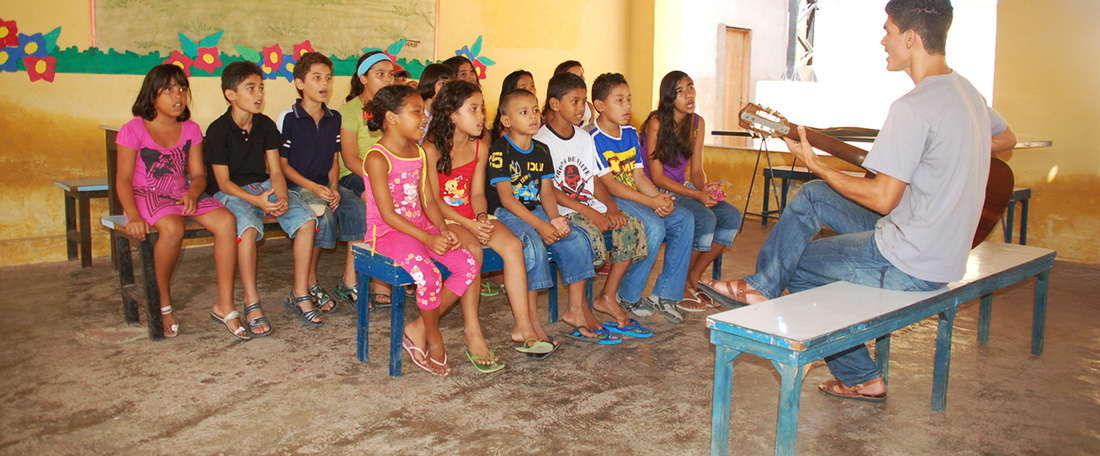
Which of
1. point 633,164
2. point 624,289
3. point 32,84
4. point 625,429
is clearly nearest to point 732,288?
point 625,429

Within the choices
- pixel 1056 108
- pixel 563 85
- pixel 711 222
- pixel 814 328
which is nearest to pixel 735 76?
pixel 1056 108

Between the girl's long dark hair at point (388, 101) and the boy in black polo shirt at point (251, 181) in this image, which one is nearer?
the girl's long dark hair at point (388, 101)

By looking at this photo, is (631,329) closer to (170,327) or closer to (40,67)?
(170,327)

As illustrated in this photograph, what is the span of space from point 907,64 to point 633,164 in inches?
64.7

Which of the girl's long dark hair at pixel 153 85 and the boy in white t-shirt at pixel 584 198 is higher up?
the girl's long dark hair at pixel 153 85

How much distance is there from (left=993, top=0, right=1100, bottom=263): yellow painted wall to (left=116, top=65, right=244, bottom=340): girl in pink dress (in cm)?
539

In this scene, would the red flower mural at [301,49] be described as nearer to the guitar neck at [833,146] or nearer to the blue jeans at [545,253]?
the blue jeans at [545,253]

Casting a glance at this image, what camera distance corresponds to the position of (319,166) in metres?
4.35

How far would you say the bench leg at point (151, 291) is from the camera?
3.60 metres

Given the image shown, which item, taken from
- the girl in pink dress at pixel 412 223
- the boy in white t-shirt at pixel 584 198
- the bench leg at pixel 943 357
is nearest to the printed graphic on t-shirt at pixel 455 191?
the girl in pink dress at pixel 412 223

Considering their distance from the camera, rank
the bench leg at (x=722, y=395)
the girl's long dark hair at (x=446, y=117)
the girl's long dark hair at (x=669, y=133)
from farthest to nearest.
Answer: the girl's long dark hair at (x=669, y=133), the girl's long dark hair at (x=446, y=117), the bench leg at (x=722, y=395)

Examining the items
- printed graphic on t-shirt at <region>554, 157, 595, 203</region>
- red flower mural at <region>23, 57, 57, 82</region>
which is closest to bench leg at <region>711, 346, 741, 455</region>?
printed graphic on t-shirt at <region>554, 157, 595, 203</region>

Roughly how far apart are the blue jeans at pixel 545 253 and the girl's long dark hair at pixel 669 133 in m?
0.95

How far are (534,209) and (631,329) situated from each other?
28.7 inches
